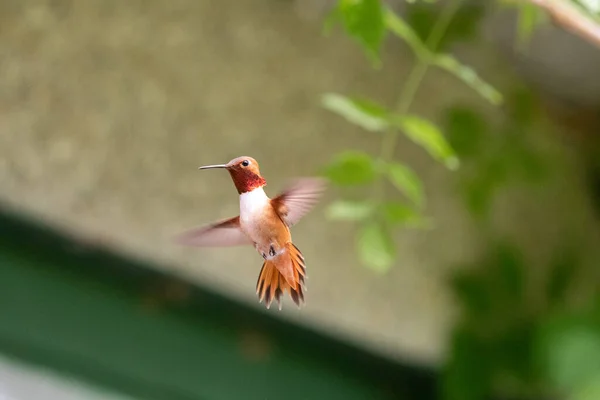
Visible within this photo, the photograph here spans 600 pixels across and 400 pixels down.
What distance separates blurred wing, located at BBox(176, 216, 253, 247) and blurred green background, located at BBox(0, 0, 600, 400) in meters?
0.16

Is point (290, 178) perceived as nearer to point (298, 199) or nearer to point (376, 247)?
point (376, 247)

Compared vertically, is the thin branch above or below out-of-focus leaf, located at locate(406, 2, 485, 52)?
below

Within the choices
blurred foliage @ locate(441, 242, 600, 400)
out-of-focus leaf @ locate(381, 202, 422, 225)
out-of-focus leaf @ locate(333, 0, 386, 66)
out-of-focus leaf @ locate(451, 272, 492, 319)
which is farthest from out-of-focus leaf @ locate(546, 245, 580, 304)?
out-of-focus leaf @ locate(333, 0, 386, 66)

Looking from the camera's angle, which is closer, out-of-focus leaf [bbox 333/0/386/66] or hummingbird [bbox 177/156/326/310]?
hummingbird [bbox 177/156/326/310]

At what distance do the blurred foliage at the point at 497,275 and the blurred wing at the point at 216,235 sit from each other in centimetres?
32

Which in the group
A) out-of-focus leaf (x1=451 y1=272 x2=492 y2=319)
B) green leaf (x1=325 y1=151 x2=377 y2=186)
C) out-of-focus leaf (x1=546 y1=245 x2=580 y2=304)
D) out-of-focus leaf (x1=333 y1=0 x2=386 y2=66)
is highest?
out-of-focus leaf (x1=546 y1=245 x2=580 y2=304)

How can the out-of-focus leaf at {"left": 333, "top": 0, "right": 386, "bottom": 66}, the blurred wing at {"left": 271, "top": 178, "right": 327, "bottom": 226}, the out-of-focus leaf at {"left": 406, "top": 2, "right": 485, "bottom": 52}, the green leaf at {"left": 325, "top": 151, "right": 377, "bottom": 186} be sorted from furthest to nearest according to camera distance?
the out-of-focus leaf at {"left": 406, "top": 2, "right": 485, "bottom": 52}
the green leaf at {"left": 325, "top": 151, "right": 377, "bottom": 186}
the out-of-focus leaf at {"left": 333, "top": 0, "right": 386, "bottom": 66}
the blurred wing at {"left": 271, "top": 178, "right": 327, "bottom": 226}

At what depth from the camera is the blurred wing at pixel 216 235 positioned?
0.62ft

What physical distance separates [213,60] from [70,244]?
0.70 ft

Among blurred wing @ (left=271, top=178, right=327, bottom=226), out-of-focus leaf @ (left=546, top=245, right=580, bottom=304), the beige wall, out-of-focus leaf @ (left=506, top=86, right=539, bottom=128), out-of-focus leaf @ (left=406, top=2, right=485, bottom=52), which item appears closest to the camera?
blurred wing @ (left=271, top=178, right=327, bottom=226)

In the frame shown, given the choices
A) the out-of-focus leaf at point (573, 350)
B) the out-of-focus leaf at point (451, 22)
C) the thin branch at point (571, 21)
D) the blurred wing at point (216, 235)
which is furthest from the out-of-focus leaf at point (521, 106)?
the blurred wing at point (216, 235)

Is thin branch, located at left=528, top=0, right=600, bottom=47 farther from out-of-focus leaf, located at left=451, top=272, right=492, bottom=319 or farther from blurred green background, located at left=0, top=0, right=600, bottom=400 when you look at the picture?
out-of-focus leaf, located at left=451, top=272, right=492, bottom=319

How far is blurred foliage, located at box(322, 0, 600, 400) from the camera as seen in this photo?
0.67m

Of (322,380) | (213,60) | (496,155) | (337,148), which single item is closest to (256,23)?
(213,60)
